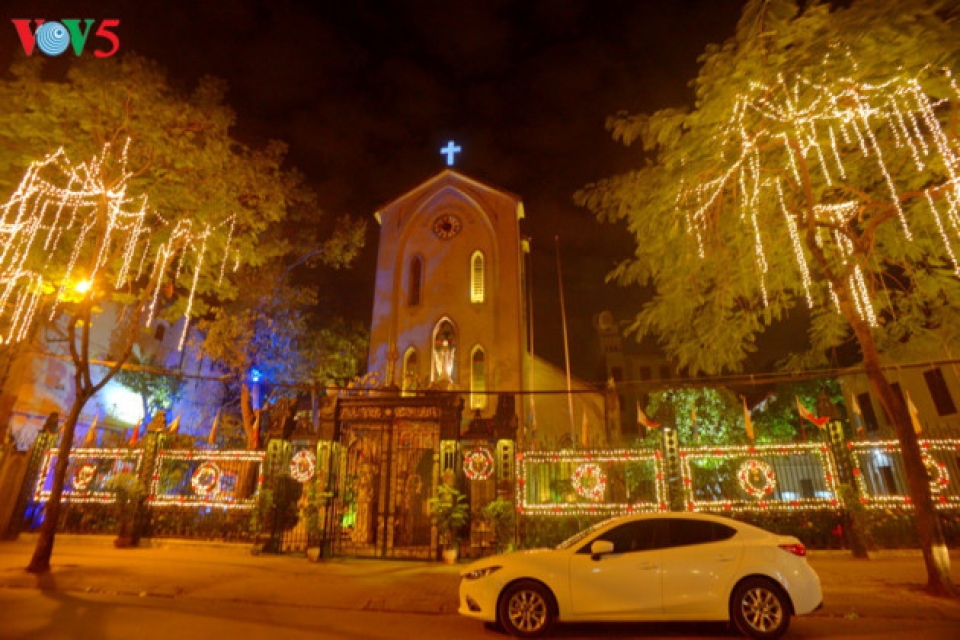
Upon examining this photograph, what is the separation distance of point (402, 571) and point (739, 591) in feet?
23.6

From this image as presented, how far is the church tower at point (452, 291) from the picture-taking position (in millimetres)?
22927

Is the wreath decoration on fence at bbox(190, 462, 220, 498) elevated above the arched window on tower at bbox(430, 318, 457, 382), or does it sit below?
below

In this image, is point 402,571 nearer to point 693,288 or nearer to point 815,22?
point 693,288

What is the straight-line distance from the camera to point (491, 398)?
73.4 ft

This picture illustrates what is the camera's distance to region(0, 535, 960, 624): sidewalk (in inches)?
313

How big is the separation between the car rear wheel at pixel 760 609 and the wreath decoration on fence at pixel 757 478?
7321 millimetres

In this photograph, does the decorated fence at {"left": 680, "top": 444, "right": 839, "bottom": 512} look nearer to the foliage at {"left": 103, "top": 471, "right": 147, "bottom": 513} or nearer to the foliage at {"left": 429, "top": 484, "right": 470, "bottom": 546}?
the foliage at {"left": 429, "top": 484, "right": 470, "bottom": 546}

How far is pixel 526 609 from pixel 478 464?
7.23 meters

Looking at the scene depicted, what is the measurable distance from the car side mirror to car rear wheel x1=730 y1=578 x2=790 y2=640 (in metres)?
1.53

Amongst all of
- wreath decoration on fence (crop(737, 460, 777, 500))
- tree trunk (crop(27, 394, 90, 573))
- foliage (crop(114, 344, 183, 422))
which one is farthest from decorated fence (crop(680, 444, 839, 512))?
foliage (crop(114, 344, 183, 422))

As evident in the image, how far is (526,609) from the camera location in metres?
6.43

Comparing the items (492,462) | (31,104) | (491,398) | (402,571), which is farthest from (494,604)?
(491,398)

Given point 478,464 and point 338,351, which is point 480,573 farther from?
point 338,351

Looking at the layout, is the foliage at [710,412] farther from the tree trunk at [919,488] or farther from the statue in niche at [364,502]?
the tree trunk at [919,488]
